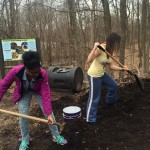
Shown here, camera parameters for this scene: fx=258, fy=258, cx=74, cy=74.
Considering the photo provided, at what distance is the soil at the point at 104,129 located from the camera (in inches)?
A: 152

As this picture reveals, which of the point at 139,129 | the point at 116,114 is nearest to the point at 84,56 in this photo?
the point at 116,114

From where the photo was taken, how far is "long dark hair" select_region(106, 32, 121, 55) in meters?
4.23

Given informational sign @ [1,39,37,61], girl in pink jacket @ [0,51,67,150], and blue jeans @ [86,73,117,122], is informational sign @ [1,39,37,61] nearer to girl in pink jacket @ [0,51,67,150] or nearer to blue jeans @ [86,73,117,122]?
blue jeans @ [86,73,117,122]

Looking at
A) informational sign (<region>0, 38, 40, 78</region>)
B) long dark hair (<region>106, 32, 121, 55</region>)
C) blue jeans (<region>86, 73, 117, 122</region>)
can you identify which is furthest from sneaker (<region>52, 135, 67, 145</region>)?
informational sign (<region>0, 38, 40, 78</region>)

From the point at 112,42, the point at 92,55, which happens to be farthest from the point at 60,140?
the point at 112,42

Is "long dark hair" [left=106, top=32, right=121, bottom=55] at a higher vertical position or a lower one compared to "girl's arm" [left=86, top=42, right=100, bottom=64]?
higher

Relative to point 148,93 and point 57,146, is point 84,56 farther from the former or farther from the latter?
point 57,146

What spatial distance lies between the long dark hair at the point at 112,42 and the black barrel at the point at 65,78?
2.45 meters

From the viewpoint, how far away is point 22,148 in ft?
12.9

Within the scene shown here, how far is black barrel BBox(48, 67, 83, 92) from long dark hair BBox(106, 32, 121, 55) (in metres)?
2.45

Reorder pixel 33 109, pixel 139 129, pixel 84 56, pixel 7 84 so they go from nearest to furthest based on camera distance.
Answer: pixel 7 84 → pixel 139 129 → pixel 33 109 → pixel 84 56

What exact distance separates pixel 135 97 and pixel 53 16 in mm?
12486

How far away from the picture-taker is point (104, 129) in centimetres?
435

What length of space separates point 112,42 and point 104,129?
146 cm
